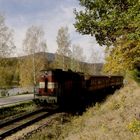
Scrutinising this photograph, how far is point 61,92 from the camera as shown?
932 inches

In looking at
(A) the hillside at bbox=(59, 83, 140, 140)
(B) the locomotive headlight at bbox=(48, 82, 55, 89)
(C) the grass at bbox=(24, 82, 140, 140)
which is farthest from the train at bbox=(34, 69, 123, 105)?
(A) the hillside at bbox=(59, 83, 140, 140)

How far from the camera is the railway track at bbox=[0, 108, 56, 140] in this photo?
51.8 feet

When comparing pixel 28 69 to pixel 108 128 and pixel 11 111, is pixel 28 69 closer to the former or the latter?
pixel 11 111

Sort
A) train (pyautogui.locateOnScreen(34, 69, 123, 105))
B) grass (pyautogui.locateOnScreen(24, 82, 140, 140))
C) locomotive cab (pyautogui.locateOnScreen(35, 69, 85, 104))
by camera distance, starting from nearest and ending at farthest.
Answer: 1. grass (pyautogui.locateOnScreen(24, 82, 140, 140))
2. locomotive cab (pyautogui.locateOnScreen(35, 69, 85, 104))
3. train (pyautogui.locateOnScreen(34, 69, 123, 105))

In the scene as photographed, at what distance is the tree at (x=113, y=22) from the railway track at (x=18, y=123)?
237 inches

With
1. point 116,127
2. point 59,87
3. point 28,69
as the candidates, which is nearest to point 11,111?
point 59,87

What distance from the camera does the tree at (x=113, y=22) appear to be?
12391 mm

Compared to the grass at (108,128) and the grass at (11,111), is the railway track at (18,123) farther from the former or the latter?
the grass at (11,111)

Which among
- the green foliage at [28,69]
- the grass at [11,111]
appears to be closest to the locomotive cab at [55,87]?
the grass at [11,111]

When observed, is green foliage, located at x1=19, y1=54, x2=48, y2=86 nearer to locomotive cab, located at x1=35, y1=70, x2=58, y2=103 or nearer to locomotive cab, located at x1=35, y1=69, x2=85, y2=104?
locomotive cab, located at x1=35, y1=69, x2=85, y2=104

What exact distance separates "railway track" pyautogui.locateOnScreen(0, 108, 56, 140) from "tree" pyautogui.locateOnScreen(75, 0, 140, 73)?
6021 millimetres

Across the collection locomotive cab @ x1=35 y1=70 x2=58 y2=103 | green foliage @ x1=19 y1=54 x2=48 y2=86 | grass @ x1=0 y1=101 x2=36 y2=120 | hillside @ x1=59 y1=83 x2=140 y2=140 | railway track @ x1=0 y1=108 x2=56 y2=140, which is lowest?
railway track @ x1=0 y1=108 x2=56 y2=140

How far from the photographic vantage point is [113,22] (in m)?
13.3

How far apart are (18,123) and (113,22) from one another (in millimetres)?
8804
